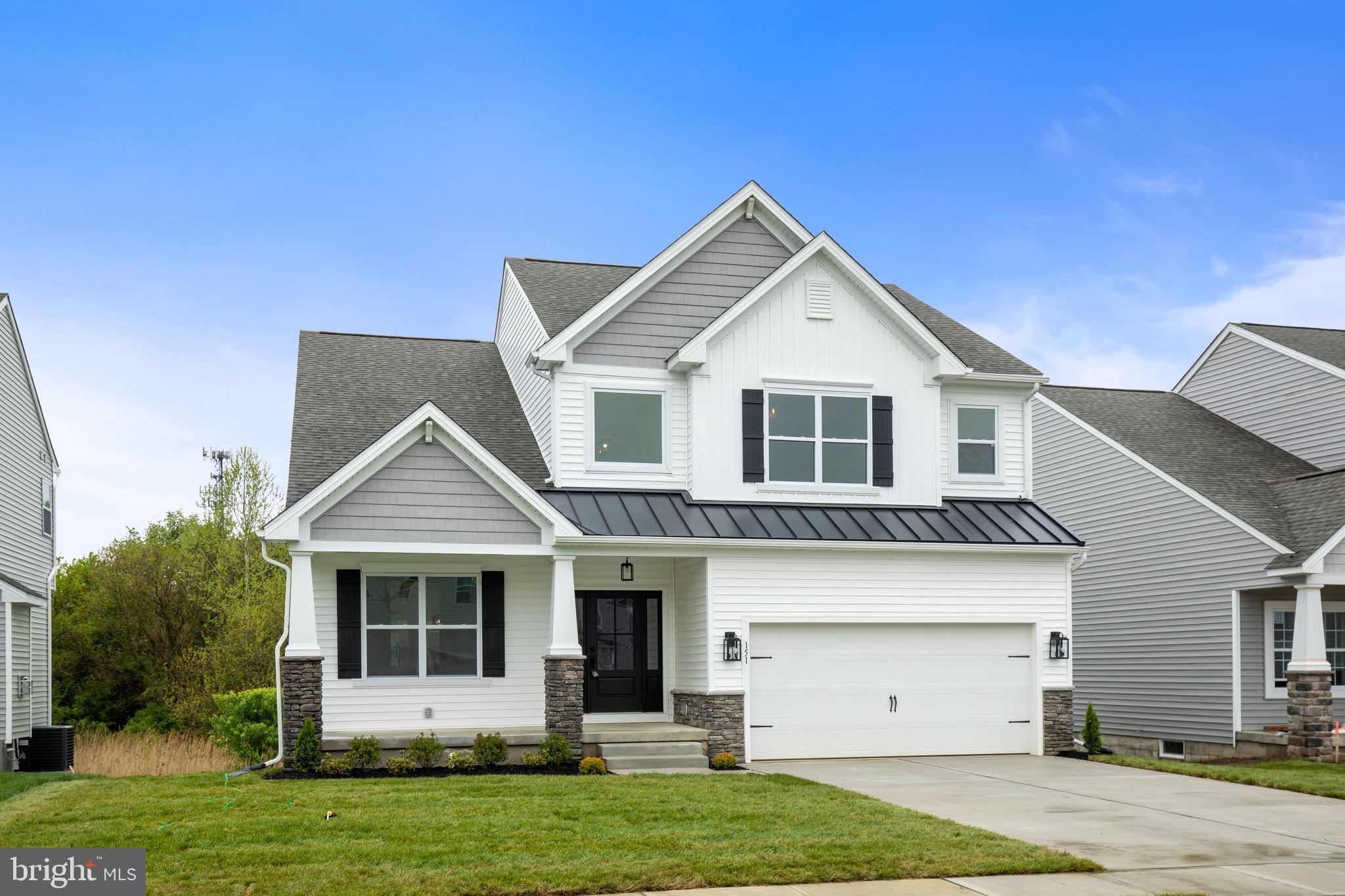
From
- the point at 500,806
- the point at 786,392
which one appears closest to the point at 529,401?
the point at 786,392

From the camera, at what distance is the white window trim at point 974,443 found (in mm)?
20094

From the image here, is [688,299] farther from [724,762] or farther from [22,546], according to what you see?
[22,546]

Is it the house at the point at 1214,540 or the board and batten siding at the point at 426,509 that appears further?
the house at the point at 1214,540

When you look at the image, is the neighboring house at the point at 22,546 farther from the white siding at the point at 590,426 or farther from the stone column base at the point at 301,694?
the white siding at the point at 590,426

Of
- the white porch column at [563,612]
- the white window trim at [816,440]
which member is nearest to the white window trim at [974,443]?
the white window trim at [816,440]

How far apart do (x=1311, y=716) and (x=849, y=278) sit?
985 cm

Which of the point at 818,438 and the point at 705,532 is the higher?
the point at 818,438

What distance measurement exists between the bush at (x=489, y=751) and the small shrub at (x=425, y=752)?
49 cm

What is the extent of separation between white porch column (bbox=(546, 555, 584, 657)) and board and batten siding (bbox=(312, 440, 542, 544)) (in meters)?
0.53

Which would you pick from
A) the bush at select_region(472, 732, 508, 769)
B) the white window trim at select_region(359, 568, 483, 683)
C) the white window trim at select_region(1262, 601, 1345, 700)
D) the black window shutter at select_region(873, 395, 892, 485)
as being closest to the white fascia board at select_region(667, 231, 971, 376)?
the black window shutter at select_region(873, 395, 892, 485)

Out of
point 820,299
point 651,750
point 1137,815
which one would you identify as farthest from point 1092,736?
point 820,299

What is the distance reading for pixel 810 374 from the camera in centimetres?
1914

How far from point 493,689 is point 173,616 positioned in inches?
560

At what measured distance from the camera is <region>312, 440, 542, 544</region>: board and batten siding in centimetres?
1599
